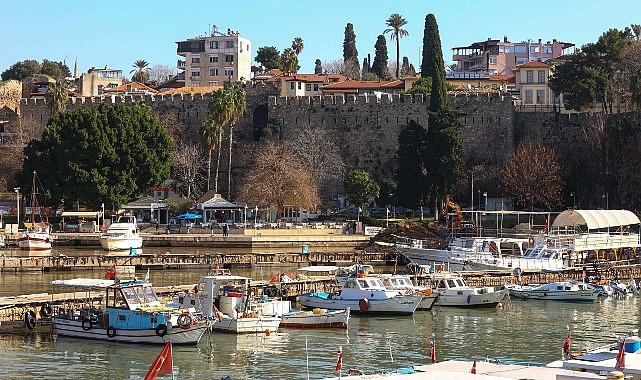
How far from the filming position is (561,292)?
48688mm

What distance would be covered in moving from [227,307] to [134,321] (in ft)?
13.4

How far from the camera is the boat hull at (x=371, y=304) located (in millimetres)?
42500

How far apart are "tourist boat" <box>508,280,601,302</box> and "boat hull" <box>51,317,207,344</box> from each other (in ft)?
58.2

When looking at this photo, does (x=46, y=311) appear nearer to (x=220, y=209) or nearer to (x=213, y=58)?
(x=220, y=209)

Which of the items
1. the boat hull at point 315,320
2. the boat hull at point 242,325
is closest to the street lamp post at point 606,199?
the boat hull at point 315,320

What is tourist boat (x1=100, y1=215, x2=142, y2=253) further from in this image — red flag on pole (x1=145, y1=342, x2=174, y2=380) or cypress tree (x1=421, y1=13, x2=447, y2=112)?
red flag on pole (x1=145, y1=342, x2=174, y2=380)

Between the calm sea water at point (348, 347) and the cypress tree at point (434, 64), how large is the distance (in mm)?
32546

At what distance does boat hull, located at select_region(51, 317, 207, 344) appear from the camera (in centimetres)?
3500

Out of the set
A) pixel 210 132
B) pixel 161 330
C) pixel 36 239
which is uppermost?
pixel 210 132

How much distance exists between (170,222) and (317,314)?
132 feet

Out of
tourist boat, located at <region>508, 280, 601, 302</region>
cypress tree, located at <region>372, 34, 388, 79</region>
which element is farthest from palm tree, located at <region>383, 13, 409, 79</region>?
tourist boat, located at <region>508, 280, 601, 302</region>

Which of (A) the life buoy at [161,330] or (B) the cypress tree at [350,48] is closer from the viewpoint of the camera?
(A) the life buoy at [161,330]

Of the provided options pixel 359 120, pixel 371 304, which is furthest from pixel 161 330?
pixel 359 120

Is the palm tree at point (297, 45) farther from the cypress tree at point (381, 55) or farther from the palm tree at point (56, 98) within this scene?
the palm tree at point (56, 98)
